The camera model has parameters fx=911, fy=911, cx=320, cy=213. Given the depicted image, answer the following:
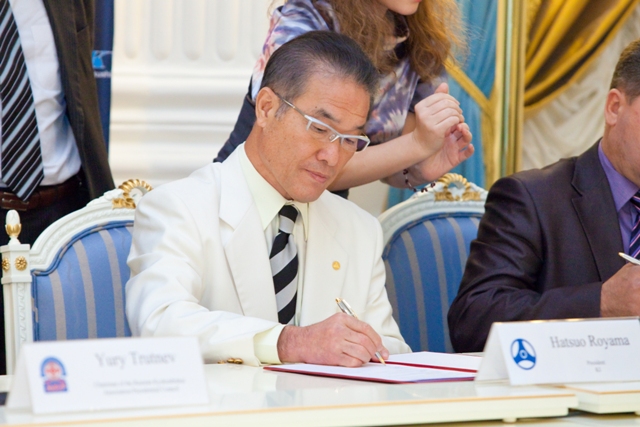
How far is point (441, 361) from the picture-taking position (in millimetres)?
1582

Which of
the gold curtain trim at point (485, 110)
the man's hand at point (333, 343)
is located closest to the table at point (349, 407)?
the man's hand at point (333, 343)

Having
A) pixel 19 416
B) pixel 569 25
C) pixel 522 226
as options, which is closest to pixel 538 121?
pixel 569 25

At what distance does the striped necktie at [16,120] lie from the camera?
91.4 inches

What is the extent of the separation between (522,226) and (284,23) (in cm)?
76

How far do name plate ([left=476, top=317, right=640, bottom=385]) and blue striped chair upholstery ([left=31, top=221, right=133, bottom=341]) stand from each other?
45.0 inches

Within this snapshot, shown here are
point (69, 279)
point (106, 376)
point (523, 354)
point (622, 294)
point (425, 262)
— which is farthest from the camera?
point (425, 262)

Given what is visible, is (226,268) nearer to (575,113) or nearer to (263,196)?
(263,196)

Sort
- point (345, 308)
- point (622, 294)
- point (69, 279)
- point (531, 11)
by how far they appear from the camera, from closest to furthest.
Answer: point (345, 308), point (622, 294), point (69, 279), point (531, 11)

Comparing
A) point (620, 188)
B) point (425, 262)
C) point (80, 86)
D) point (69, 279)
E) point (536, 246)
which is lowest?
point (425, 262)

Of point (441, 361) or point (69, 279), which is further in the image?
point (69, 279)

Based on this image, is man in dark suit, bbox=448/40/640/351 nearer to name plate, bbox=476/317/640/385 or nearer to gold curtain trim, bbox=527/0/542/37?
name plate, bbox=476/317/640/385

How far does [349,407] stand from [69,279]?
1234 millimetres

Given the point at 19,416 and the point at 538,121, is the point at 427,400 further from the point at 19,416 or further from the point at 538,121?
the point at 538,121

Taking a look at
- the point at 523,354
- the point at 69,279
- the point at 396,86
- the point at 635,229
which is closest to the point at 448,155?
the point at 396,86
